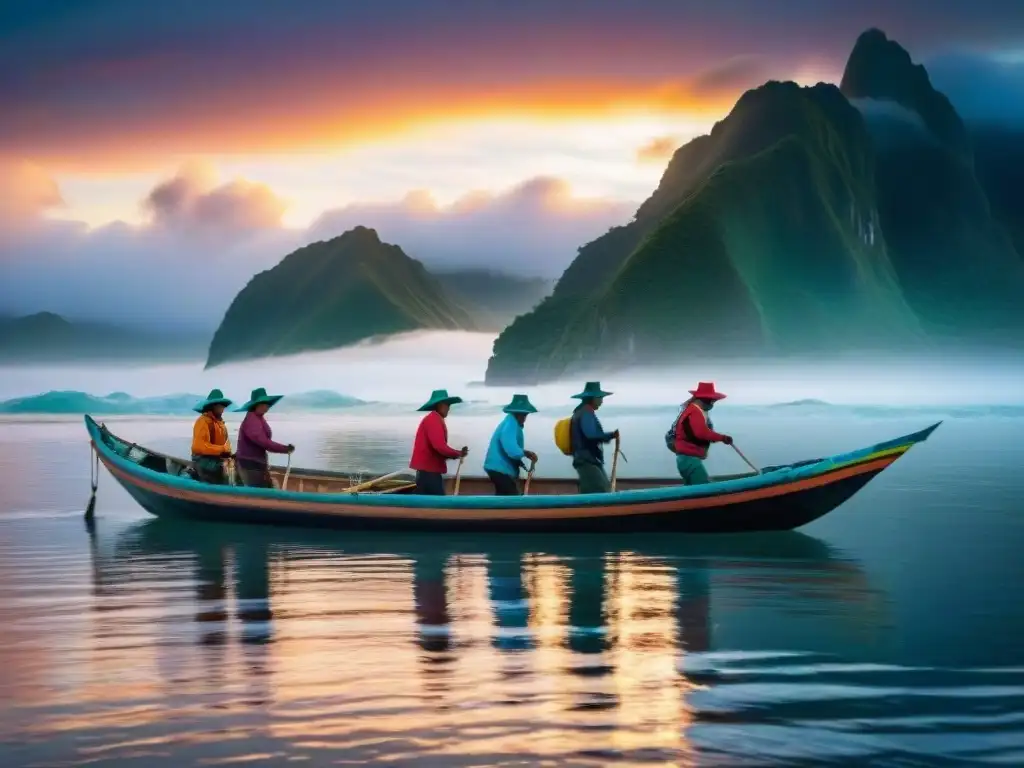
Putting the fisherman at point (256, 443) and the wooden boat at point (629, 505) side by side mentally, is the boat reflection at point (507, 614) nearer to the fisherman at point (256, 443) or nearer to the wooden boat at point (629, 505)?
the wooden boat at point (629, 505)

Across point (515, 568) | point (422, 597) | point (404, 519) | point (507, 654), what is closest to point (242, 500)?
point (404, 519)

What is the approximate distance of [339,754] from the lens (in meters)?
7.88

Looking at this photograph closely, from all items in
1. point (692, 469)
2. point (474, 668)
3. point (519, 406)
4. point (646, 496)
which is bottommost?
point (474, 668)

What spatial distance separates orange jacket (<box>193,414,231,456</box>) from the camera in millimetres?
20094

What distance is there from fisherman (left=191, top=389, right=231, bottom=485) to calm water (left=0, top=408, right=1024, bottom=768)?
94cm

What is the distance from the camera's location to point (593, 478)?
18.7m

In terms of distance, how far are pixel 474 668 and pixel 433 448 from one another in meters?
8.47

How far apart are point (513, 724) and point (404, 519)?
9.92 meters

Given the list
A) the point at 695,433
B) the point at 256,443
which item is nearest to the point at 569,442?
the point at 695,433

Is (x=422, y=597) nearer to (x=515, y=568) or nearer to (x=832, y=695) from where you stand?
(x=515, y=568)

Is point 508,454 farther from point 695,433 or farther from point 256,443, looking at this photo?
point 256,443

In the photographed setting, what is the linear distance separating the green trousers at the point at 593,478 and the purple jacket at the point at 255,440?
4.35 meters

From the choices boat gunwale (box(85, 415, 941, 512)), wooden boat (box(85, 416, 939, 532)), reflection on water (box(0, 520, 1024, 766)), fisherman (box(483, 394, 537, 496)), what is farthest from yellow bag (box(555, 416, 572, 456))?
reflection on water (box(0, 520, 1024, 766))

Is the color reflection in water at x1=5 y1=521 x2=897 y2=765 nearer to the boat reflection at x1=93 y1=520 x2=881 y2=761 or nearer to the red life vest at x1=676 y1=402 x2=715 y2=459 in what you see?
the boat reflection at x1=93 y1=520 x2=881 y2=761
